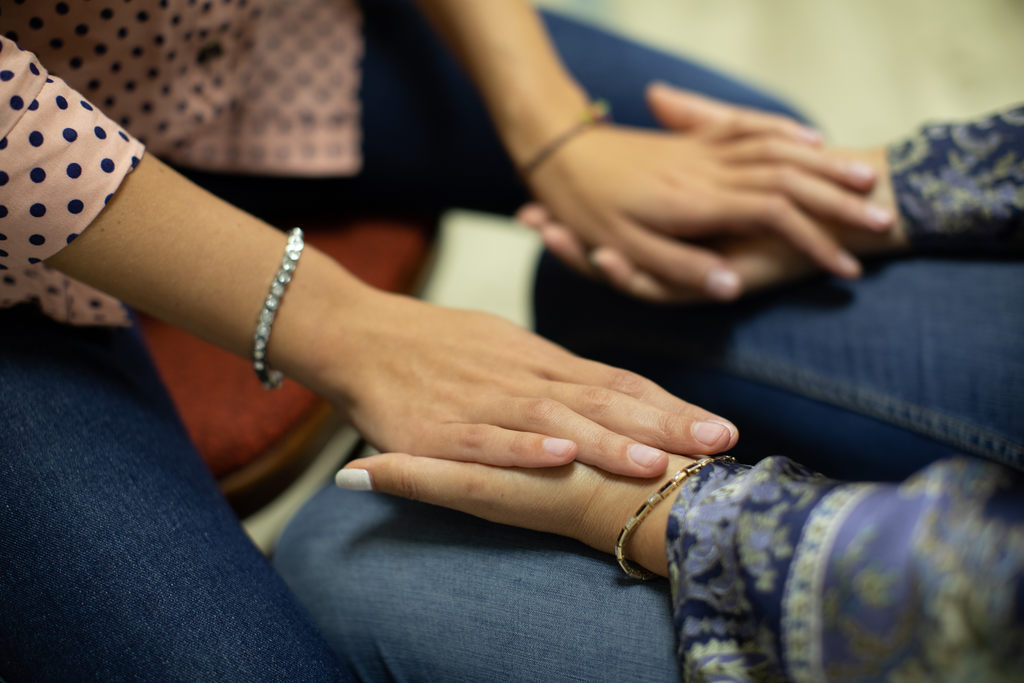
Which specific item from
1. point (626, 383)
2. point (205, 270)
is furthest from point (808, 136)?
point (205, 270)

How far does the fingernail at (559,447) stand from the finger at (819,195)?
0.38 meters

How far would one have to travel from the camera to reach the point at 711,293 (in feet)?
A: 2.30

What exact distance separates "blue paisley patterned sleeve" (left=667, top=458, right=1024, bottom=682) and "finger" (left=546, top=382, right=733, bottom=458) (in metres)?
0.04

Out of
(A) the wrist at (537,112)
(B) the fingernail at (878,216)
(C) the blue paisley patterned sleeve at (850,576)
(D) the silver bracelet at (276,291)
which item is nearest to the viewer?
(C) the blue paisley patterned sleeve at (850,576)

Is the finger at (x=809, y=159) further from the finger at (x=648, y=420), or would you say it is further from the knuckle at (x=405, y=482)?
the knuckle at (x=405, y=482)

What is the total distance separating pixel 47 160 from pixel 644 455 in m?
0.44

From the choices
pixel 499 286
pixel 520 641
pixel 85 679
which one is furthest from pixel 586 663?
pixel 499 286

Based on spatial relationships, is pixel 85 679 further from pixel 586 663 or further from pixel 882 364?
pixel 882 364

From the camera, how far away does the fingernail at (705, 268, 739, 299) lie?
684mm

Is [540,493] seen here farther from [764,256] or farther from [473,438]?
[764,256]

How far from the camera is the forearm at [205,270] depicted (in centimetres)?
49

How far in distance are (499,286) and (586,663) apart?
919 millimetres

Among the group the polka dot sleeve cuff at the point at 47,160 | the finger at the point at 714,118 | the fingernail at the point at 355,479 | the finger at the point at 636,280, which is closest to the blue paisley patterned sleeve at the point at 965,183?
the finger at the point at 714,118

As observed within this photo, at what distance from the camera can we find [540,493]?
0.48 m
